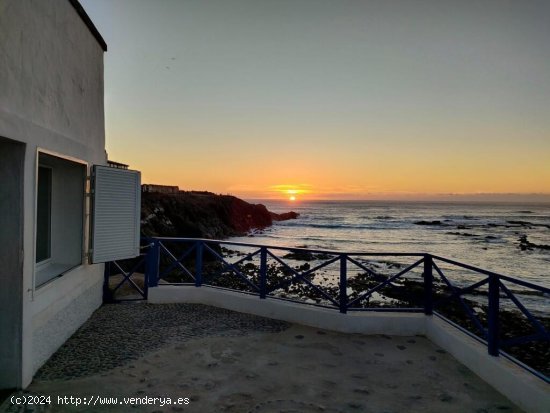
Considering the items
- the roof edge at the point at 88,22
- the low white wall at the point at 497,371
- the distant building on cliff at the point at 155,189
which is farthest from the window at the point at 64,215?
the distant building on cliff at the point at 155,189

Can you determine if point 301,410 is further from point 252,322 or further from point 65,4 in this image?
point 65,4

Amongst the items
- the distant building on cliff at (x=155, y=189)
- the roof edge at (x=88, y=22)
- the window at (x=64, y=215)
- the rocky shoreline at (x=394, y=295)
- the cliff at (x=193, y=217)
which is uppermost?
the roof edge at (x=88, y=22)

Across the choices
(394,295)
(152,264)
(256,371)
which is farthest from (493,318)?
(394,295)

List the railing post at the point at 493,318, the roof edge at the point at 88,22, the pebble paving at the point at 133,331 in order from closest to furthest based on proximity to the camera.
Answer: the railing post at the point at 493,318 < the pebble paving at the point at 133,331 < the roof edge at the point at 88,22

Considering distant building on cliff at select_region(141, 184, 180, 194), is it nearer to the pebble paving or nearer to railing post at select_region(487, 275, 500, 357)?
the pebble paving

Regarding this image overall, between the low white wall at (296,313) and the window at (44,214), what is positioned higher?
the window at (44,214)

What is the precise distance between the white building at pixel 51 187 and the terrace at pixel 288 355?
20.4 inches

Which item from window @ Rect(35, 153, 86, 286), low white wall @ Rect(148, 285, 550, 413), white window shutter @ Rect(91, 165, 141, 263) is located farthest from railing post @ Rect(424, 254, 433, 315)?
window @ Rect(35, 153, 86, 286)

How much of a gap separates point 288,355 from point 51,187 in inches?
163

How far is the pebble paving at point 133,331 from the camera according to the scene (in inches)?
168

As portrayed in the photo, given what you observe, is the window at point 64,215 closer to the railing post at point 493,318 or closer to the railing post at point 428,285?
the railing post at point 428,285

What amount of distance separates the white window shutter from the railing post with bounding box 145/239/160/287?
0.68 meters

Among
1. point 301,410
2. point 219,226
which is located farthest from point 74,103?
point 219,226

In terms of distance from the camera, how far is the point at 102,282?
6840 mm
